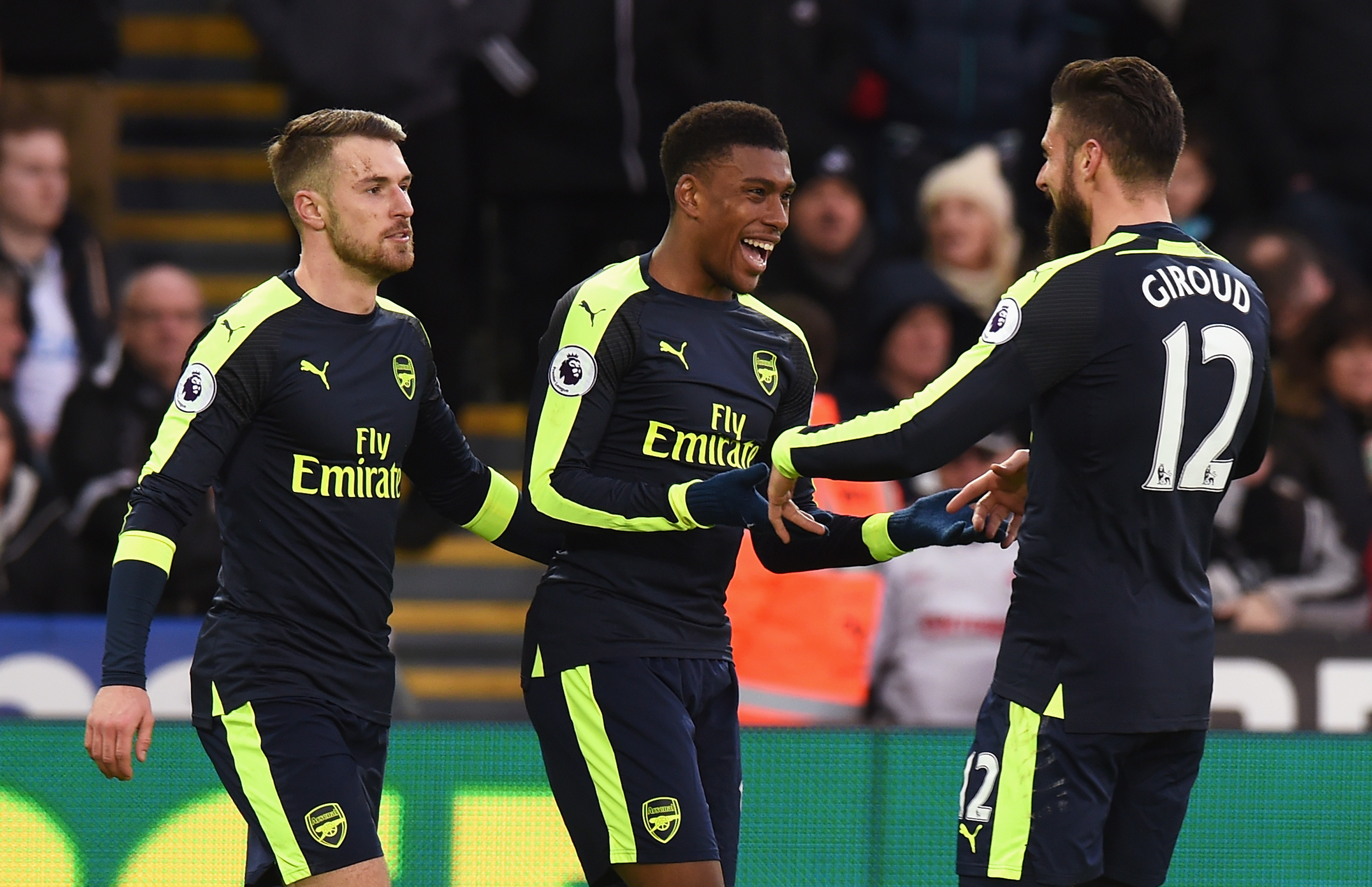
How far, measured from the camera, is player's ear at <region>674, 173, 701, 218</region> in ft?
15.5

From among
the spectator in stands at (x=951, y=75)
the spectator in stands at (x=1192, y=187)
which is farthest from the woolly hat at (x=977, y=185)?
the spectator in stands at (x=1192, y=187)

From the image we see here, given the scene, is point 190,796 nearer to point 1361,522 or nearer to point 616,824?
point 616,824

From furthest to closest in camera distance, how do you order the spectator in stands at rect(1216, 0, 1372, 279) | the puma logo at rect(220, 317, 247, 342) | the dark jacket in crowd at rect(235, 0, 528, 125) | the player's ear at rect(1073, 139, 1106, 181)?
the spectator in stands at rect(1216, 0, 1372, 279) → the dark jacket in crowd at rect(235, 0, 528, 125) → the puma logo at rect(220, 317, 247, 342) → the player's ear at rect(1073, 139, 1106, 181)

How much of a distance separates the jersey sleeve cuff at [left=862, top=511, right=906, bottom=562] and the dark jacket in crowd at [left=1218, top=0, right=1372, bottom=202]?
5573mm

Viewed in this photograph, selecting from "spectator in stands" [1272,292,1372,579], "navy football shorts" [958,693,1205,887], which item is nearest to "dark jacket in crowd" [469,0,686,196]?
"spectator in stands" [1272,292,1372,579]

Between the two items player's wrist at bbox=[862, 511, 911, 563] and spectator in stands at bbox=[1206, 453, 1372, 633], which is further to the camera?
spectator in stands at bbox=[1206, 453, 1372, 633]

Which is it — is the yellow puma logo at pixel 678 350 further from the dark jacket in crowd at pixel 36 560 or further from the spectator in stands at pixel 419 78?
the spectator in stands at pixel 419 78

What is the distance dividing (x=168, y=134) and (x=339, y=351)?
262 inches

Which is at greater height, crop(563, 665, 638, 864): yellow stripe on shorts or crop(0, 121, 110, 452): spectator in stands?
crop(0, 121, 110, 452): spectator in stands

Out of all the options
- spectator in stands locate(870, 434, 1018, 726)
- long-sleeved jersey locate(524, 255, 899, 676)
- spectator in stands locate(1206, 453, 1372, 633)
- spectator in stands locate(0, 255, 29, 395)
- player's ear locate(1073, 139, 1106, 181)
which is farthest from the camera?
spectator in stands locate(0, 255, 29, 395)

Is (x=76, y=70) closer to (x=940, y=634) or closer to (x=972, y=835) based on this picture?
(x=940, y=634)

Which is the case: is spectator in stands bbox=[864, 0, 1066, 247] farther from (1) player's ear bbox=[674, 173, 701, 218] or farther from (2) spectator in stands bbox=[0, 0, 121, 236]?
(1) player's ear bbox=[674, 173, 701, 218]

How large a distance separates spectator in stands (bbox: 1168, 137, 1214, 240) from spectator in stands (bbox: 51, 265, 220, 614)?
453 centimetres

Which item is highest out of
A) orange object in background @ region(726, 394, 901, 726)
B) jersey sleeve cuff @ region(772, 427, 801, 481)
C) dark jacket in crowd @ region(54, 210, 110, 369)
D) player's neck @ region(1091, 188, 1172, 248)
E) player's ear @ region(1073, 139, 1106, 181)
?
dark jacket in crowd @ region(54, 210, 110, 369)
